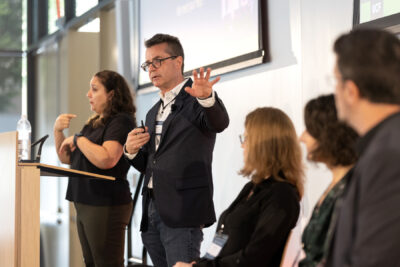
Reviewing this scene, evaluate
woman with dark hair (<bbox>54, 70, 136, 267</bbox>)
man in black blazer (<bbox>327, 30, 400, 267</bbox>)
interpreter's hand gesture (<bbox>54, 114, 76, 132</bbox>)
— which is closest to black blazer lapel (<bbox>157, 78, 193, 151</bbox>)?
Answer: woman with dark hair (<bbox>54, 70, 136, 267</bbox>)

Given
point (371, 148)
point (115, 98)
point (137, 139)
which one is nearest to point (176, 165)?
point (137, 139)

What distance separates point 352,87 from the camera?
3.86 ft

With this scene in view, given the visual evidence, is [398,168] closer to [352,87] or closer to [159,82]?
[352,87]

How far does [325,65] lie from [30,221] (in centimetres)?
157

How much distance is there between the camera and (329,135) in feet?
5.21

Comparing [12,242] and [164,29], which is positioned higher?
[164,29]

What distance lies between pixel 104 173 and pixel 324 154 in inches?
69.2

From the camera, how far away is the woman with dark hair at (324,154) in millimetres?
1487

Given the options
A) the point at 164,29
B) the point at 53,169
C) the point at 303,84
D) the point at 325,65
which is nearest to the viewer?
the point at 53,169

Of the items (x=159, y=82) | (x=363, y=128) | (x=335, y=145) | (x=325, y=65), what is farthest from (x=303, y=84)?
(x=363, y=128)

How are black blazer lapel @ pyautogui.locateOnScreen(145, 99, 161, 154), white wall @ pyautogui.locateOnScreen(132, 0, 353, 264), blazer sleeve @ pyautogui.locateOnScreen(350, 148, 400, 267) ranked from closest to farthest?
1. blazer sleeve @ pyautogui.locateOnScreen(350, 148, 400, 267)
2. black blazer lapel @ pyautogui.locateOnScreen(145, 99, 161, 154)
3. white wall @ pyautogui.locateOnScreen(132, 0, 353, 264)

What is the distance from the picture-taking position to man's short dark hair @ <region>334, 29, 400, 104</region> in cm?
115

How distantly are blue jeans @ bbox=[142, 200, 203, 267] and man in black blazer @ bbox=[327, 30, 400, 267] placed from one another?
129 cm

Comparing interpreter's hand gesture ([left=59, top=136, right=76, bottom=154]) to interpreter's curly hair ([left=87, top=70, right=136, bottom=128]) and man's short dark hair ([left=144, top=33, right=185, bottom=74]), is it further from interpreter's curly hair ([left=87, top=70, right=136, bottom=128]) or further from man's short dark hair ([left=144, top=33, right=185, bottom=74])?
man's short dark hair ([left=144, top=33, right=185, bottom=74])
